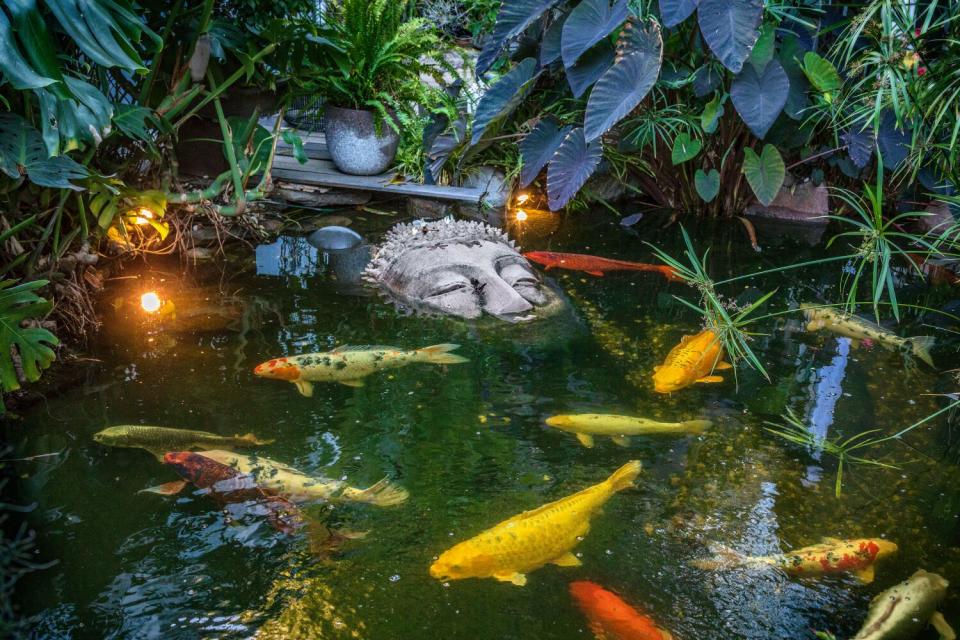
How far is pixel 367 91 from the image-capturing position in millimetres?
7613

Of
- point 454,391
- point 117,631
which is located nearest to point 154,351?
point 454,391

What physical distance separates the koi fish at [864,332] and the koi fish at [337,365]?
239 cm

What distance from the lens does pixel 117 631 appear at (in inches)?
99.6

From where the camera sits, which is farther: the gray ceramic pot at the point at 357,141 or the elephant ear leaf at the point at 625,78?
the gray ceramic pot at the point at 357,141

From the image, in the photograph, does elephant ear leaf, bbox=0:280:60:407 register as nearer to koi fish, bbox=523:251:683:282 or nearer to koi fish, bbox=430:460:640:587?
koi fish, bbox=430:460:640:587

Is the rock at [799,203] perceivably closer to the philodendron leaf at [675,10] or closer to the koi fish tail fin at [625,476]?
the philodendron leaf at [675,10]

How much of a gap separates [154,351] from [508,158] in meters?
4.23

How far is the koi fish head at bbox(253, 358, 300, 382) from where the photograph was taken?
4.05 meters

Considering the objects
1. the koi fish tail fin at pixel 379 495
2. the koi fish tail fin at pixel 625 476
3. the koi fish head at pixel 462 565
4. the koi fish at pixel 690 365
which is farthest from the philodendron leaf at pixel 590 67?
the koi fish head at pixel 462 565

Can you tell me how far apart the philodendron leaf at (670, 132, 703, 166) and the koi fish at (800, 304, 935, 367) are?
Answer: 214cm

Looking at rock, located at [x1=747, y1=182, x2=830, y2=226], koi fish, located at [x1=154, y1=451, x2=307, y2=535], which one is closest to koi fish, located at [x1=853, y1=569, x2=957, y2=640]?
koi fish, located at [x1=154, y1=451, x2=307, y2=535]

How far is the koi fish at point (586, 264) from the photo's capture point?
5.98 meters

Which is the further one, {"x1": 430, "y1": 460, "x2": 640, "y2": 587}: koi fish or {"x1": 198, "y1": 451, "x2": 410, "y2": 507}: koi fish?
{"x1": 198, "y1": 451, "x2": 410, "y2": 507}: koi fish

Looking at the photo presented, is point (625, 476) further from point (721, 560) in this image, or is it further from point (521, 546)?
point (521, 546)
